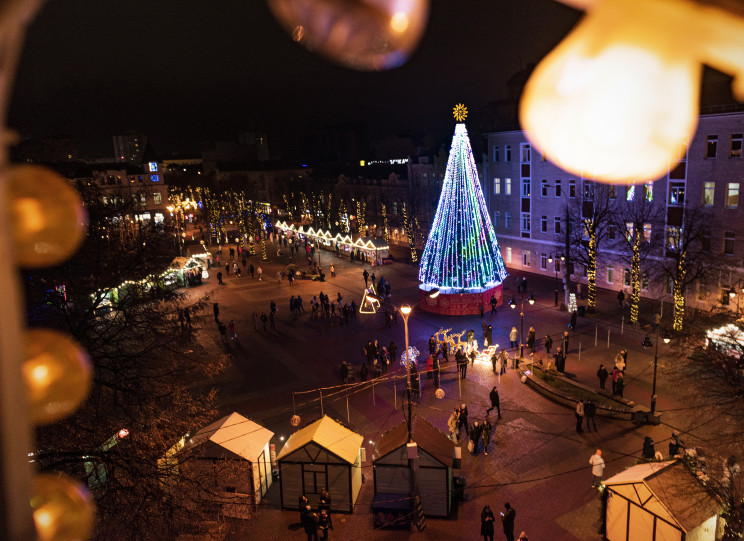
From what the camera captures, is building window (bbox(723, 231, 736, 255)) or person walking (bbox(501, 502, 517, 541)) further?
building window (bbox(723, 231, 736, 255))

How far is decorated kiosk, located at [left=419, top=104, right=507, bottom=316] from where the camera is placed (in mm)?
28688

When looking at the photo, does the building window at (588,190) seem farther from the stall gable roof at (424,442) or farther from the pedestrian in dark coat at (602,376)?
the stall gable roof at (424,442)

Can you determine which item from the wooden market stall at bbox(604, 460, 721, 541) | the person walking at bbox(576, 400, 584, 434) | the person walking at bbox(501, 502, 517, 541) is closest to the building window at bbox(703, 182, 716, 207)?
the person walking at bbox(576, 400, 584, 434)

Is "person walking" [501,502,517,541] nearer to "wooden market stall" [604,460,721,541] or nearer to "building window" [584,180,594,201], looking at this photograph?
"wooden market stall" [604,460,721,541]

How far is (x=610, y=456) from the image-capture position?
14992 millimetres

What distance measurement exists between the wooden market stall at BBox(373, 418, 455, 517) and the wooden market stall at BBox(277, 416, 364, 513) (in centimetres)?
72

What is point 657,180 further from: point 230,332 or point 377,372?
point 230,332

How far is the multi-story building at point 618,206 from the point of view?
26281 mm

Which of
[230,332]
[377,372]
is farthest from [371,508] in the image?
[230,332]

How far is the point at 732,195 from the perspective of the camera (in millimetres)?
26156

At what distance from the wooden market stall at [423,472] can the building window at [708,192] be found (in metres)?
22.5

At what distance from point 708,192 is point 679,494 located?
21863 millimetres

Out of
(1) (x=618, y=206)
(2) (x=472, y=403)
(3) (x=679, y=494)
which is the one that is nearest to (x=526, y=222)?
(1) (x=618, y=206)

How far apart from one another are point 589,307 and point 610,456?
15374mm
